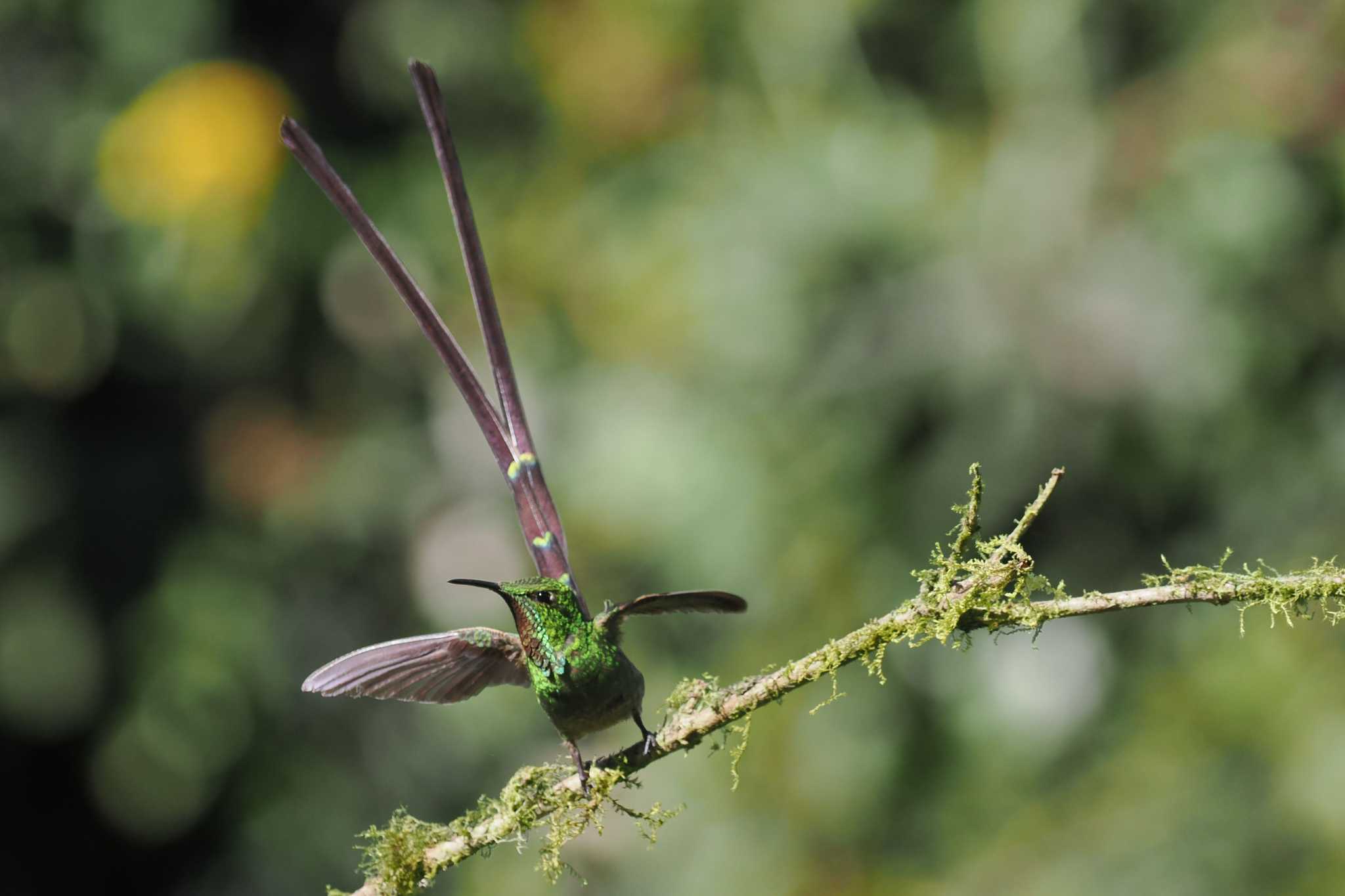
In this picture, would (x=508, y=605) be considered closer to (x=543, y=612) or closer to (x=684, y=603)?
(x=543, y=612)

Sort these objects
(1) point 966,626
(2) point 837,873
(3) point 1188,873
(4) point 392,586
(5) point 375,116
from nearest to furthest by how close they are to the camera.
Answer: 1. (1) point 966,626
2. (3) point 1188,873
3. (2) point 837,873
4. (4) point 392,586
5. (5) point 375,116

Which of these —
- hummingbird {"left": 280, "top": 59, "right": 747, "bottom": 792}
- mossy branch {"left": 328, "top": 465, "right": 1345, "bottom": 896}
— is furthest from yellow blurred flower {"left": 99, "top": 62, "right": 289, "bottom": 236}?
mossy branch {"left": 328, "top": 465, "right": 1345, "bottom": 896}

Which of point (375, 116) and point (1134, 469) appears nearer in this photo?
point (1134, 469)

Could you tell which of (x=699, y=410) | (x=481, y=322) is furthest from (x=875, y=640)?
(x=699, y=410)

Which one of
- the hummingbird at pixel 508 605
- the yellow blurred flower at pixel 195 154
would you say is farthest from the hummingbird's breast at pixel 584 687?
the yellow blurred flower at pixel 195 154

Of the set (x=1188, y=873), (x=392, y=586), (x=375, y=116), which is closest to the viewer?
(x=1188, y=873)

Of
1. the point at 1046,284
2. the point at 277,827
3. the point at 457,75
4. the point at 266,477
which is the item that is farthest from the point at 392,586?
the point at 1046,284

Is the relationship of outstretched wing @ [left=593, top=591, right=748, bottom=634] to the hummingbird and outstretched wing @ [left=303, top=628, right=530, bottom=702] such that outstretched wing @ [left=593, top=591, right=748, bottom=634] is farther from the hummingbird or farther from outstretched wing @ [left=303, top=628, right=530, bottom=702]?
outstretched wing @ [left=303, top=628, right=530, bottom=702]

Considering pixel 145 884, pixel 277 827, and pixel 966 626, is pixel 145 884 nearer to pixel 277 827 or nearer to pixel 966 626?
pixel 277 827
